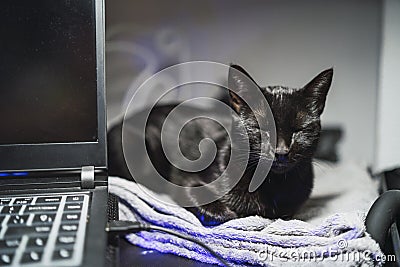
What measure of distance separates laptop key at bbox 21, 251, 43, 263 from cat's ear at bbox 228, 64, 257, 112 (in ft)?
1.46

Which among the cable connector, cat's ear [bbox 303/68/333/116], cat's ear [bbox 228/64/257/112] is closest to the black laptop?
the cable connector

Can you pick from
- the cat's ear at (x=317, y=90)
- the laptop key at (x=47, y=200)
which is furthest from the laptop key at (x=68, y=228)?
the cat's ear at (x=317, y=90)

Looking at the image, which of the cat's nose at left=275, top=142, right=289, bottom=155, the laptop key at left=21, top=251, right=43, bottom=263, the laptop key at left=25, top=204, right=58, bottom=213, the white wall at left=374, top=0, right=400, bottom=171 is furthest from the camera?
the white wall at left=374, top=0, right=400, bottom=171

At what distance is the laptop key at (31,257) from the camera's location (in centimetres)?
48

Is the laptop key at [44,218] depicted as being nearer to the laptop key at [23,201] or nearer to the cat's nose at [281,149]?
the laptop key at [23,201]

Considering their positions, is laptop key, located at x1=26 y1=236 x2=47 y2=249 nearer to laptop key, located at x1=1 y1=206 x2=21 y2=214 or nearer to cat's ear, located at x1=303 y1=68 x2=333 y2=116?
laptop key, located at x1=1 y1=206 x2=21 y2=214

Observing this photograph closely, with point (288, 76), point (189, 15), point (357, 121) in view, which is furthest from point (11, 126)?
point (357, 121)

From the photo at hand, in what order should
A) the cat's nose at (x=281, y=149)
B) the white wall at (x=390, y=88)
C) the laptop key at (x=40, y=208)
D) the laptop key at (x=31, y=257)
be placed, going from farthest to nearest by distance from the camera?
the white wall at (x=390, y=88) < the cat's nose at (x=281, y=149) < the laptop key at (x=40, y=208) < the laptop key at (x=31, y=257)

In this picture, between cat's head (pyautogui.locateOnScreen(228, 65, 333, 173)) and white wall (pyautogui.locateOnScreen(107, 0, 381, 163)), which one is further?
white wall (pyautogui.locateOnScreen(107, 0, 381, 163))

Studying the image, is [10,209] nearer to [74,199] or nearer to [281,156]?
[74,199]

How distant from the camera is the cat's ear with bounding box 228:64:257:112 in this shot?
31.0 inches

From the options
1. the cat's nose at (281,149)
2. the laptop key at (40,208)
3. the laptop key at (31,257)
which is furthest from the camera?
the cat's nose at (281,149)

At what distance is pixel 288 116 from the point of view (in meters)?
0.80

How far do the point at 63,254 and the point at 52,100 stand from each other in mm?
299
